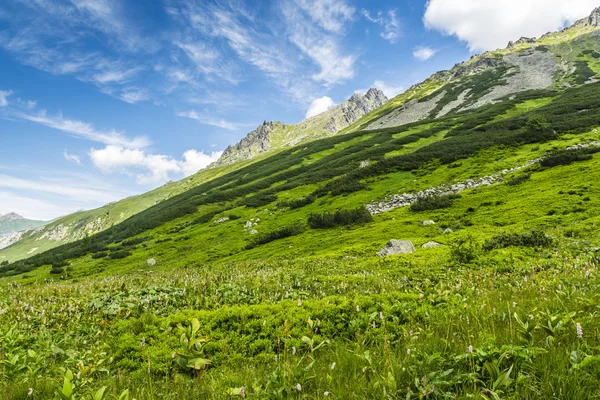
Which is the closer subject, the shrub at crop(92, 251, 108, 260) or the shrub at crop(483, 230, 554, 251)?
the shrub at crop(483, 230, 554, 251)

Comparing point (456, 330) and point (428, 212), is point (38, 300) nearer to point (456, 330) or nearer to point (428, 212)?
point (456, 330)

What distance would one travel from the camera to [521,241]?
13.6 meters

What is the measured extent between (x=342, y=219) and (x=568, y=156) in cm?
2551

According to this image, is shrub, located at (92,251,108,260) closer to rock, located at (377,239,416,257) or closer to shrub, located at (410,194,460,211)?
shrub, located at (410,194,460,211)

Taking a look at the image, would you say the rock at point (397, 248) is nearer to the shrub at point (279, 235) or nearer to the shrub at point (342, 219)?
the shrub at point (342, 219)

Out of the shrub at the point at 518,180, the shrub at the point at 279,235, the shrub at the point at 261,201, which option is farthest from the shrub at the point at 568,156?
the shrub at the point at 261,201

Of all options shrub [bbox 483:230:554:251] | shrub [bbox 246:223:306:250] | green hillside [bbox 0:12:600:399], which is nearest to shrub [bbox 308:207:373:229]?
green hillside [bbox 0:12:600:399]

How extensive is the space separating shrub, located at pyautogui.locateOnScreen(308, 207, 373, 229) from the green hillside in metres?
0.21

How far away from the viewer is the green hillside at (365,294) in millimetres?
3154

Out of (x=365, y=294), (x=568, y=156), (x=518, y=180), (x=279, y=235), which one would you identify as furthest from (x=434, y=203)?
(x=365, y=294)

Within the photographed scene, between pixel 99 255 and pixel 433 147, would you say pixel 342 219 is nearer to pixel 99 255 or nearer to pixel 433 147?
pixel 433 147

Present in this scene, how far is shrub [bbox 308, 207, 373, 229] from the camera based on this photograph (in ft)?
113

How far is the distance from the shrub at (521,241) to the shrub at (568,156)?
2668 centimetres


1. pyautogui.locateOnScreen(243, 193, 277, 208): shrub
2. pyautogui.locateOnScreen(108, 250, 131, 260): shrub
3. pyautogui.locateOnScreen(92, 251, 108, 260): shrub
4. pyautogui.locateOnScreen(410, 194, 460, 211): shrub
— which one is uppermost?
pyautogui.locateOnScreen(243, 193, 277, 208): shrub
